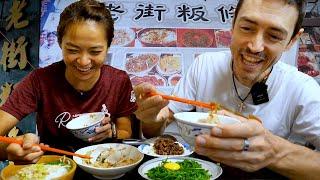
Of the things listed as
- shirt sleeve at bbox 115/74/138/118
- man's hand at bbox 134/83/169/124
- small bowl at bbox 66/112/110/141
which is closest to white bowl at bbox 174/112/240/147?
man's hand at bbox 134/83/169/124

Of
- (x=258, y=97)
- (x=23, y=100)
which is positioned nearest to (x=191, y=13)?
(x=258, y=97)

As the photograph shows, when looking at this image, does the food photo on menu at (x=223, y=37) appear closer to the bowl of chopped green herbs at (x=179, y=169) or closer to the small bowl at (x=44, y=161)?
the bowl of chopped green herbs at (x=179, y=169)

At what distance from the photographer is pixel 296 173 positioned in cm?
128

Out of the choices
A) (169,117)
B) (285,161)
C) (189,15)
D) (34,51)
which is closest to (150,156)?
(169,117)

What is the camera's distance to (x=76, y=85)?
1.97m

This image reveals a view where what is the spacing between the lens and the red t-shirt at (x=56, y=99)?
1920mm

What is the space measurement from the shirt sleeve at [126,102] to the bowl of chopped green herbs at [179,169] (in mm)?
655

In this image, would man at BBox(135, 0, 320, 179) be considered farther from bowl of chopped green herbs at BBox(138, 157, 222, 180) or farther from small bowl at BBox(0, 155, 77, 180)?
small bowl at BBox(0, 155, 77, 180)

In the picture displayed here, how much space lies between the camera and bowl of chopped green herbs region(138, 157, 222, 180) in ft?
4.24

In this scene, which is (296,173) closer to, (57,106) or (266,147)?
(266,147)

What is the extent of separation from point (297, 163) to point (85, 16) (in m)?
1.23

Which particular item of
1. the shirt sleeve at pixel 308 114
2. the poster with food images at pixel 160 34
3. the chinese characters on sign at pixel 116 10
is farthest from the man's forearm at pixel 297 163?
the chinese characters on sign at pixel 116 10

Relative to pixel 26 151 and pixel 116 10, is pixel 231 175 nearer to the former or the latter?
pixel 26 151

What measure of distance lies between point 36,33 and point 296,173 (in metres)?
2.39
